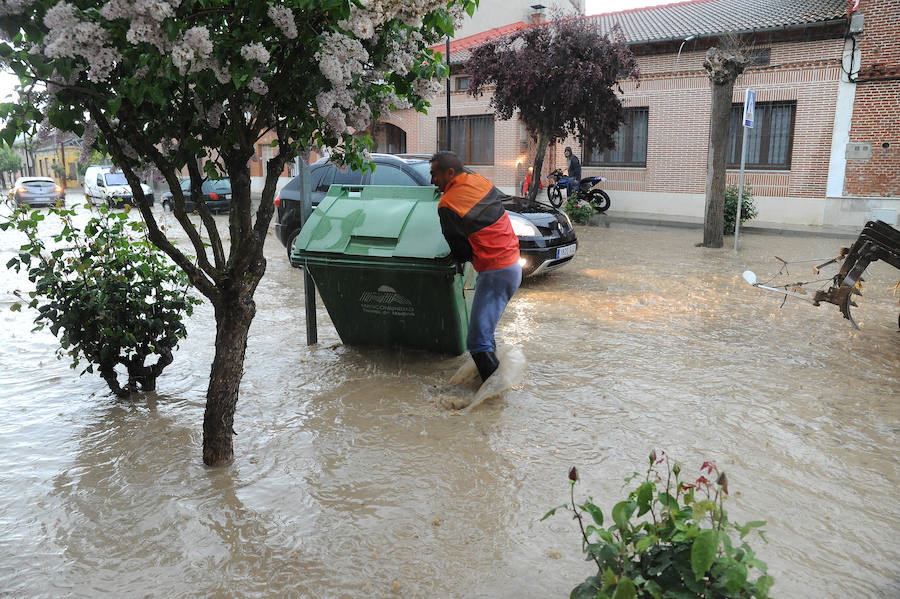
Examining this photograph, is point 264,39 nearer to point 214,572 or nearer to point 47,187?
point 214,572

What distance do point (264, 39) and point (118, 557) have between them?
7.73ft

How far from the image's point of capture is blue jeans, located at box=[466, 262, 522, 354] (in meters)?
4.68

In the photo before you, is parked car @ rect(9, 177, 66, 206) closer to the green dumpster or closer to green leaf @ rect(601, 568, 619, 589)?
the green dumpster

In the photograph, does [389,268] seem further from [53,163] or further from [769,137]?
[53,163]

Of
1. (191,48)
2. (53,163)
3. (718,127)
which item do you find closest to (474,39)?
(718,127)

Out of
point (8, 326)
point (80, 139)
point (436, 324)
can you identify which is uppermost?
point (80, 139)

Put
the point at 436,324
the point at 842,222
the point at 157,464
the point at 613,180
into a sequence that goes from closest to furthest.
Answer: the point at 157,464 < the point at 436,324 < the point at 842,222 < the point at 613,180

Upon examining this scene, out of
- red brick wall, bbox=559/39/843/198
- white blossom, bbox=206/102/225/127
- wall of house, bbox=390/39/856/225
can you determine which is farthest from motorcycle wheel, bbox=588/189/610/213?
white blossom, bbox=206/102/225/127

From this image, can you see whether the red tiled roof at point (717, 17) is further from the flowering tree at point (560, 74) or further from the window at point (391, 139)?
the window at point (391, 139)

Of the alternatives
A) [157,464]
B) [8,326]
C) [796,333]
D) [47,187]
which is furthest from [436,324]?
[47,187]

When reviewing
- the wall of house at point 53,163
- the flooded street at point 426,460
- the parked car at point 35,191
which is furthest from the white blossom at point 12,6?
the wall of house at point 53,163

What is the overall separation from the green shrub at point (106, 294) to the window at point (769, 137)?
630 inches

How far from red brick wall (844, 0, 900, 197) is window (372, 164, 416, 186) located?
1258cm

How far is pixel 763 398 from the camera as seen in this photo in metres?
5.01
